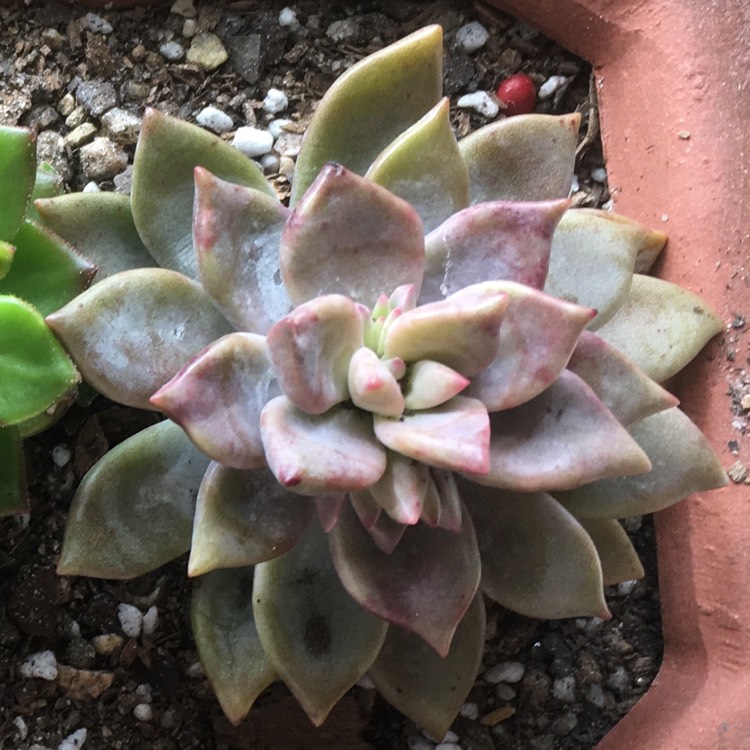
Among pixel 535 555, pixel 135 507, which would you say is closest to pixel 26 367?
pixel 135 507

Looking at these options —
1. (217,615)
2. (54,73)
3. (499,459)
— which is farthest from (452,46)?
(217,615)

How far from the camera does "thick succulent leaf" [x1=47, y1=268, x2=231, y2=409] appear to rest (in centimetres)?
67

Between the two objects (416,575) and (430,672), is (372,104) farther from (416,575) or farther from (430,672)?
(430,672)

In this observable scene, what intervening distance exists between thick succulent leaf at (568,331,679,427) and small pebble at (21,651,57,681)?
664 mm

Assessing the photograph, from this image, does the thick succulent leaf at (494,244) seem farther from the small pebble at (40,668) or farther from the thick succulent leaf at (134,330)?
the small pebble at (40,668)

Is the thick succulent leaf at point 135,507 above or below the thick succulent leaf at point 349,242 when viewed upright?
below

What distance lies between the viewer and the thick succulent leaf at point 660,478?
80 cm

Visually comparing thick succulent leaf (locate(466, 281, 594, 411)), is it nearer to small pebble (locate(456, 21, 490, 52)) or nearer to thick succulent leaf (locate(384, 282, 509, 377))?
thick succulent leaf (locate(384, 282, 509, 377))

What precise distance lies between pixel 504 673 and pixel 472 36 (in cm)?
78

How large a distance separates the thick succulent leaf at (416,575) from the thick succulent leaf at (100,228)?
0.35 metres

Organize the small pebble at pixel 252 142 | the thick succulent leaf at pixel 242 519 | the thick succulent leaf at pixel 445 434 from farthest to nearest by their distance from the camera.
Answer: the small pebble at pixel 252 142 < the thick succulent leaf at pixel 242 519 < the thick succulent leaf at pixel 445 434

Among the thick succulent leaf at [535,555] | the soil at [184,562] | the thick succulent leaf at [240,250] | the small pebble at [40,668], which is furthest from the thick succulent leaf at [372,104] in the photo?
the small pebble at [40,668]

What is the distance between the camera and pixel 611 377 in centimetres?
71

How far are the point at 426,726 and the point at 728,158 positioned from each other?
68cm
